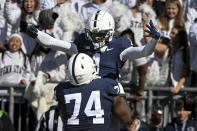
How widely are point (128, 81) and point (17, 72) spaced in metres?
1.74

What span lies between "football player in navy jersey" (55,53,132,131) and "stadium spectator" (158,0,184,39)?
4.04 m

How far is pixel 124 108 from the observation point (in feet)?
21.7

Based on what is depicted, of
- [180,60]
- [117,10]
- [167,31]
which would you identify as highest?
[117,10]

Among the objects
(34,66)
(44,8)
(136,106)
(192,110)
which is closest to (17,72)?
(34,66)

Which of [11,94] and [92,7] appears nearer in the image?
[11,94]

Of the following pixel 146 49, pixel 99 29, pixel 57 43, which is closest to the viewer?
pixel 146 49

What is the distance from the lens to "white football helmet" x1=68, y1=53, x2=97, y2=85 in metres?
6.73

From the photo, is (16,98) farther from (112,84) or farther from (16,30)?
(112,84)

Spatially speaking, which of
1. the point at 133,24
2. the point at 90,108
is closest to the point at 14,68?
the point at 133,24

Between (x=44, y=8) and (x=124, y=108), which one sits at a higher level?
(x=44, y=8)

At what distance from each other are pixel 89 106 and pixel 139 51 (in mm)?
1419

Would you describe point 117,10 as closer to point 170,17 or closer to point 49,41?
point 170,17

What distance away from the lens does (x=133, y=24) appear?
10.8 meters

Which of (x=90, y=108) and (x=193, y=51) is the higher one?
(x=193, y=51)
